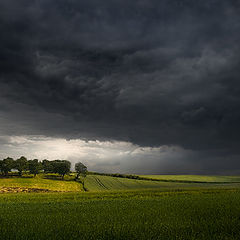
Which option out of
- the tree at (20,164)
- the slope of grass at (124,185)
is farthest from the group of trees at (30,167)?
the slope of grass at (124,185)

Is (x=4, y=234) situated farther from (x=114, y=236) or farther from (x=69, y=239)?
(x=114, y=236)

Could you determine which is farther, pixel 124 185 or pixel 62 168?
pixel 62 168

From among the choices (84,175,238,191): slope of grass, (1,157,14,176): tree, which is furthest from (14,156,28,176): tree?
(84,175,238,191): slope of grass

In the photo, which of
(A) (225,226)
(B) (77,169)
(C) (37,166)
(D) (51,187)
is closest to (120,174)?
(B) (77,169)

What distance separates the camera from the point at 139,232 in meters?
10.8

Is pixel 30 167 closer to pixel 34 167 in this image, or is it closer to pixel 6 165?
pixel 34 167

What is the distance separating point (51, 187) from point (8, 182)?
68.6 ft

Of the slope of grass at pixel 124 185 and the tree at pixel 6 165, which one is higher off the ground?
the tree at pixel 6 165

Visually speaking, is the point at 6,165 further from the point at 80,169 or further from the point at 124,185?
the point at 124,185

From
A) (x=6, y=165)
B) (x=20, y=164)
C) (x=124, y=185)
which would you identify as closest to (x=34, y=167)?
(x=20, y=164)

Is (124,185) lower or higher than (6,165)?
lower

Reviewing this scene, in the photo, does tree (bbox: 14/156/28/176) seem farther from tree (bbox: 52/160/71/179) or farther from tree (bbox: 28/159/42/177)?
tree (bbox: 52/160/71/179)

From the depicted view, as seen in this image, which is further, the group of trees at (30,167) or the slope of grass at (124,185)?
the group of trees at (30,167)

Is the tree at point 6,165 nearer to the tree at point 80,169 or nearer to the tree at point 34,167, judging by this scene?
the tree at point 34,167
